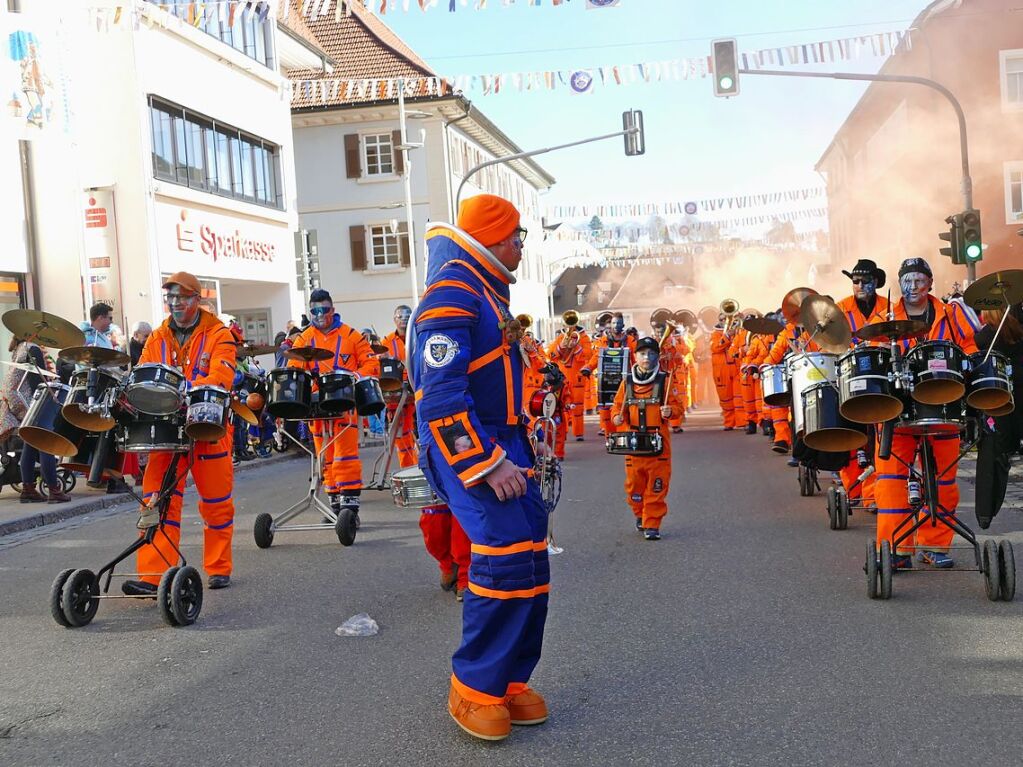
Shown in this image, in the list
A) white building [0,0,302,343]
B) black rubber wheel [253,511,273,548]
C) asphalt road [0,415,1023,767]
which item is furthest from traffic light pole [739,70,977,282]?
black rubber wheel [253,511,273,548]

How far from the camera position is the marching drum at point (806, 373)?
22.6 feet

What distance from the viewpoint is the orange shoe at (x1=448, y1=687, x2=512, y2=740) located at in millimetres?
4543

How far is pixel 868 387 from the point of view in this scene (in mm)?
6406

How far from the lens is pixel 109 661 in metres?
6.09

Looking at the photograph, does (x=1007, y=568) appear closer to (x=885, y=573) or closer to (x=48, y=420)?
(x=885, y=573)

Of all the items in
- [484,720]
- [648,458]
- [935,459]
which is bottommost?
[484,720]

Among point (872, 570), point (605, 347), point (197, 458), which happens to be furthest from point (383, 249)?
point (872, 570)

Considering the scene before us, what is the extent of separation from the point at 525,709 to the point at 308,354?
5.27m

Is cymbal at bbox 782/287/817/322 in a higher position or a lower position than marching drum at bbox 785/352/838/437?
higher

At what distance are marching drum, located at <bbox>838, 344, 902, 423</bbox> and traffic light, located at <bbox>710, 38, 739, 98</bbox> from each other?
12.9 metres

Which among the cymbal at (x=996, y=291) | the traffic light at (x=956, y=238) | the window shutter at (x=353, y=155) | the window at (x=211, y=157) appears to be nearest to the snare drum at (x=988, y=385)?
the cymbal at (x=996, y=291)

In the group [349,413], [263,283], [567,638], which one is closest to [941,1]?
[263,283]

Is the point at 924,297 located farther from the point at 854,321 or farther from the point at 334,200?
the point at 334,200

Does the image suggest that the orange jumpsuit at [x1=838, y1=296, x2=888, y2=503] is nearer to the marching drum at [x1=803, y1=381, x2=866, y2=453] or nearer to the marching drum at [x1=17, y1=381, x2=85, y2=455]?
the marching drum at [x1=803, y1=381, x2=866, y2=453]
